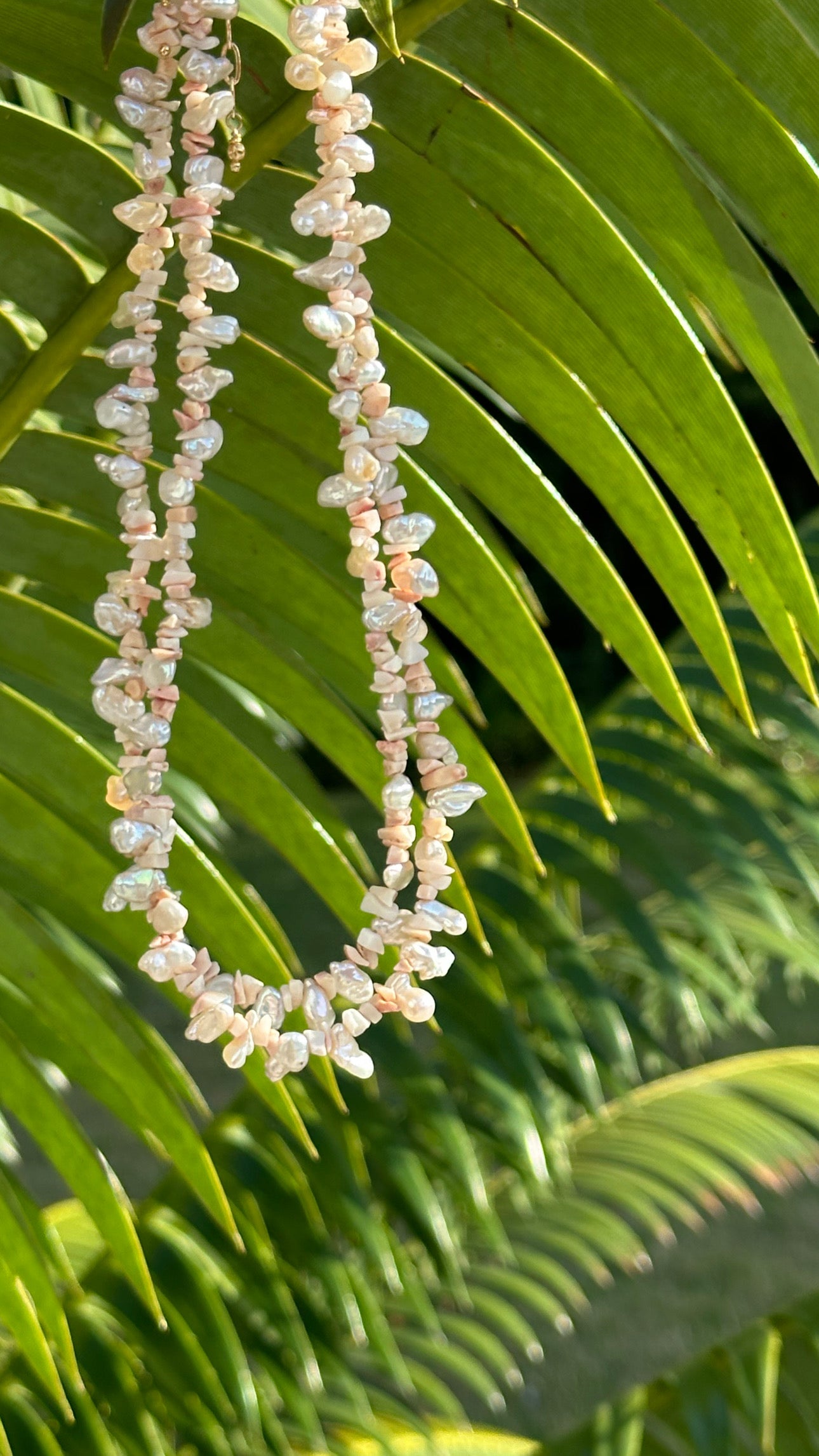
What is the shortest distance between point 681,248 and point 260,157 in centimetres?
11

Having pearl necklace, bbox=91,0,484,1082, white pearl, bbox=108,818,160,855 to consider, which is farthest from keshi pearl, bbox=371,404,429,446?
white pearl, bbox=108,818,160,855

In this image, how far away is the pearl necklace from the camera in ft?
0.86

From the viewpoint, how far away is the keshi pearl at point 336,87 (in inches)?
9.9

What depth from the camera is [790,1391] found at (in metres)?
0.70

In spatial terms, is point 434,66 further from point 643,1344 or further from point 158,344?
point 643,1344

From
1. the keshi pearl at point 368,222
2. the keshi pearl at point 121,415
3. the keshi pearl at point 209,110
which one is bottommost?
the keshi pearl at point 121,415

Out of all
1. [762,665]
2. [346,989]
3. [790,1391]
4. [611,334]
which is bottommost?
[790,1391]

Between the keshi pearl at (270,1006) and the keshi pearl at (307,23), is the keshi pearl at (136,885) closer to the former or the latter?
the keshi pearl at (270,1006)

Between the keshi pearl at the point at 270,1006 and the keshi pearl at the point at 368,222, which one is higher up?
the keshi pearl at the point at 368,222

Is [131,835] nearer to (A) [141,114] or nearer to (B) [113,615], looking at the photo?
(B) [113,615]

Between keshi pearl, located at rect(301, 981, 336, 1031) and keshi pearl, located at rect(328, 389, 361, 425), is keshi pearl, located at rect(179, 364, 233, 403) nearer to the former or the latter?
keshi pearl, located at rect(328, 389, 361, 425)

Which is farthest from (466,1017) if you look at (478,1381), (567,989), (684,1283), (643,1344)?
(684,1283)

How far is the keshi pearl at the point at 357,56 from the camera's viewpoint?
10.0 inches

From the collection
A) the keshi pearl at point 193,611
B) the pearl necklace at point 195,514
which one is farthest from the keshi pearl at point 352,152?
the keshi pearl at point 193,611
